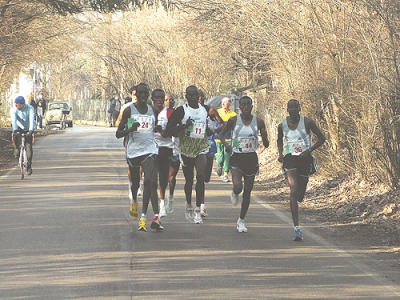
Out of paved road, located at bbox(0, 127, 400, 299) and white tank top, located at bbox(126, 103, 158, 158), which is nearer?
paved road, located at bbox(0, 127, 400, 299)

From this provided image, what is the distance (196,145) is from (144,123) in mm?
888

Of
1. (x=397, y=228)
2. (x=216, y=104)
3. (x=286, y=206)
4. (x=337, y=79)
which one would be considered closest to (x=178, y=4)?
(x=216, y=104)

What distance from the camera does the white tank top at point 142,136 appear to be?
442 inches

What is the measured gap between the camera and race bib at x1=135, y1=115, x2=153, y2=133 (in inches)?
441

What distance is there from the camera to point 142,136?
1123 centimetres

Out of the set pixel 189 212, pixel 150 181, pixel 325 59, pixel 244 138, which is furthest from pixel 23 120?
pixel 244 138

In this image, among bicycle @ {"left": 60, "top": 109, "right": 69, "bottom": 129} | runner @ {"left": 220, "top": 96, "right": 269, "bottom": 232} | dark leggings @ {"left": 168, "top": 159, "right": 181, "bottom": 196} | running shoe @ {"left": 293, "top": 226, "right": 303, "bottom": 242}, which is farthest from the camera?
bicycle @ {"left": 60, "top": 109, "right": 69, "bottom": 129}

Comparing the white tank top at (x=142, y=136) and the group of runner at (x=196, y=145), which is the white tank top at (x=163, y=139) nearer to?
the group of runner at (x=196, y=145)

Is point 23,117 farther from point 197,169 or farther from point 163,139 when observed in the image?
point 197,169

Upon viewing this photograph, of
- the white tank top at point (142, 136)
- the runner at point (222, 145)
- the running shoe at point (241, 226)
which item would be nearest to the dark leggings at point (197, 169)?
the white tank top at point (142, 136)

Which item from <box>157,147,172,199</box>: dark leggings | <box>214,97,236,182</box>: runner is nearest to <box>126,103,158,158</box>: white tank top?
<box>157,147,172,199</box>: dark leggings

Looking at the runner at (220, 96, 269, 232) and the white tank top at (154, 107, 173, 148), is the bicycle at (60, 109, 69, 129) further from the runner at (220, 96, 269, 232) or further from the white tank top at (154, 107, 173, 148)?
the runner at (220, 96, 269, 232)

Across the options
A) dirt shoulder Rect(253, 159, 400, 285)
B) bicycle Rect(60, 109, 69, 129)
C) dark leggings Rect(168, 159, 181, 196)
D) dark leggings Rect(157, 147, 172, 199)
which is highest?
dark leggings Rect(157, 147, 172, 199)

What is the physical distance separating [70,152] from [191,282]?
66.0ft
